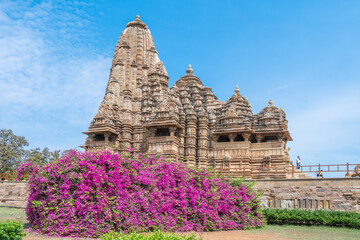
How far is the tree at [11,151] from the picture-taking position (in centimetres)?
3769

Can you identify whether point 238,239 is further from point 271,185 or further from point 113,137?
point 113,137

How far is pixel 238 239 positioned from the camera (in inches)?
440

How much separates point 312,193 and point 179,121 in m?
14.8

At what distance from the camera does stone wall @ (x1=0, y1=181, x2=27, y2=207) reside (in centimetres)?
2420

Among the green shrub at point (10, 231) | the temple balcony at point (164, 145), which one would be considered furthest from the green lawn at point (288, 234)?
the temple balcony at point (164, 145)

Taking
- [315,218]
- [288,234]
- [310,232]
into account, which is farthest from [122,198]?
[315,218]

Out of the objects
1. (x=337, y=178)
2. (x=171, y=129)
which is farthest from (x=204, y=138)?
(x=337, y=178)

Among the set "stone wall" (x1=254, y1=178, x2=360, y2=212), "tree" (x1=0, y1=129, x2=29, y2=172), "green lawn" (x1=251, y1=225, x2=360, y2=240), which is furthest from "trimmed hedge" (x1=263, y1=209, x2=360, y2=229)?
"tree" (x1=0, y1=129, x2=29, y2=172)

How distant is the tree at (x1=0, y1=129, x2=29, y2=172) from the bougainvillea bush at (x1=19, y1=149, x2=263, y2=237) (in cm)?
2901

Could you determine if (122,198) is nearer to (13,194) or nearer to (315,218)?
(315,218)

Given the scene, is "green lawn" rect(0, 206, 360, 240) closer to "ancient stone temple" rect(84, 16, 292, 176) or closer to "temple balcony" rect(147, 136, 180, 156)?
"ancient stone temple" rect(84, 16, 292, 176)

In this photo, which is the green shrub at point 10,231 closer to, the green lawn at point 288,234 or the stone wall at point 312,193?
the green lawn at point 288,234

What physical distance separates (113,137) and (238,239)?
23.6 meters

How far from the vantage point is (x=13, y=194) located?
25031mm
